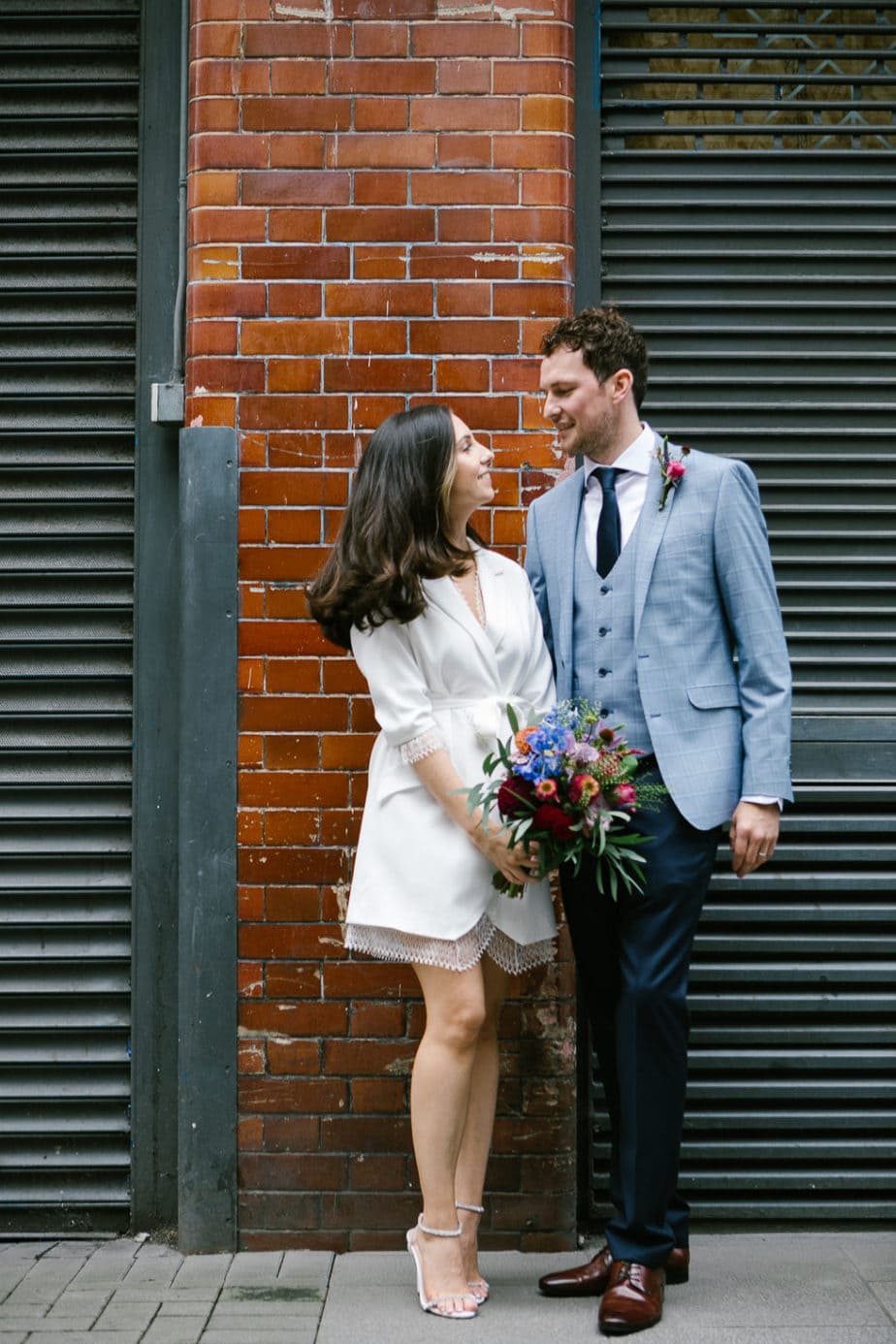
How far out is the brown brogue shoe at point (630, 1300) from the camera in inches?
138

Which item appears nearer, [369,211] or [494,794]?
[494,794]

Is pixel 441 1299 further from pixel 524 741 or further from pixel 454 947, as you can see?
pixel 524 741

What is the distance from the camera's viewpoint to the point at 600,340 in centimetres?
372

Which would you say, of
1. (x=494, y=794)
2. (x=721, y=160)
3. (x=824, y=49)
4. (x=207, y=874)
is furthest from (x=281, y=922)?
(x=824, y=49)

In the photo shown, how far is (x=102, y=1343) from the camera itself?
3529 millimetres

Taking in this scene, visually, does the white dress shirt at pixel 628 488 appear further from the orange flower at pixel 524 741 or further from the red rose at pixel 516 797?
the red rose at pixel 516 797

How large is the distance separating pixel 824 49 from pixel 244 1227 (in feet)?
13.3

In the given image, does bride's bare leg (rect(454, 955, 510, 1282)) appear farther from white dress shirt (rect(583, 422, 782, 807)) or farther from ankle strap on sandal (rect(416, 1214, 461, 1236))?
white dress shirt (rect(583, 422, 782, 807))

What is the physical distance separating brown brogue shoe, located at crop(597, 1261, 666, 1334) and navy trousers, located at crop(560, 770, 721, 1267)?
0.03 m

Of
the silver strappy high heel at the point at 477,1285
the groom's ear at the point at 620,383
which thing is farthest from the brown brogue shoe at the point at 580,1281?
the groom's ear at the point at 620,383

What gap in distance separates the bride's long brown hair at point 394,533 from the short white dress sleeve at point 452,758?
7cm

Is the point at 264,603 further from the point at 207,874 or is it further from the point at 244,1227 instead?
the point at 244,1227

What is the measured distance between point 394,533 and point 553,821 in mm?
839

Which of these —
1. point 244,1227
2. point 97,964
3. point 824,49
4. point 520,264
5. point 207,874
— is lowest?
point 244,1227
